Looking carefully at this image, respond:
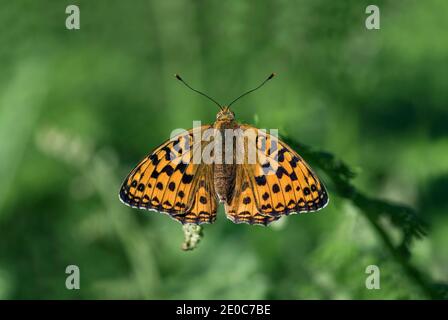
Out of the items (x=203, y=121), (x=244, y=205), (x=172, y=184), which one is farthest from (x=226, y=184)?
(x=203, y=121)

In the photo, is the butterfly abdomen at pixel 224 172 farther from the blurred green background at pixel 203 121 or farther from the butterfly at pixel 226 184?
the blurred green background at pixel 203 121

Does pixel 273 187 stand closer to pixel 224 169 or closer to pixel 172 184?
pixel 224 169

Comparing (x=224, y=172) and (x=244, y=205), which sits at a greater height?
(x=224, y=172)

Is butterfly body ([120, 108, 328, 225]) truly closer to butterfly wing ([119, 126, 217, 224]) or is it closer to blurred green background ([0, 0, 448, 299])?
butterfly wing ([119, 126, 217, 224])

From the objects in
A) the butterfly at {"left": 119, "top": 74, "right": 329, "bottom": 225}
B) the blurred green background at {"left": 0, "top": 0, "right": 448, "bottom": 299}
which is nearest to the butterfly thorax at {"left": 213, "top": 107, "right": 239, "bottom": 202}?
the butterfly at {"left": 119, "top": 74, "right": 329, "bottom": 225}

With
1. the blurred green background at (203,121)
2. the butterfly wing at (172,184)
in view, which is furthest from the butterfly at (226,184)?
the blurred green background at (203,121)

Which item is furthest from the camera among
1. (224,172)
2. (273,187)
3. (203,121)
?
(203,121)

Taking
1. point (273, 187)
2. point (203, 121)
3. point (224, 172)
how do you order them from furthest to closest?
point (203, 121)
point (224, 172)
point (273, 187)

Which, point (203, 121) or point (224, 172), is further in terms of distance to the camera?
point (203, 121)
